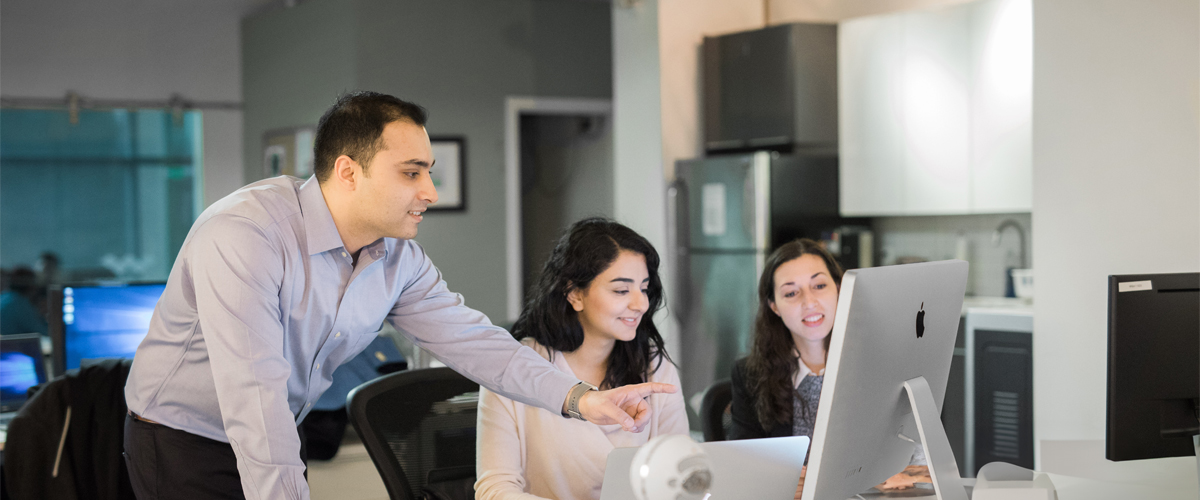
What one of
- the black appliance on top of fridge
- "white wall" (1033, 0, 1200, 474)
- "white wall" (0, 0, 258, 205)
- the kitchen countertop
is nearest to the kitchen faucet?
the kitchen countertop

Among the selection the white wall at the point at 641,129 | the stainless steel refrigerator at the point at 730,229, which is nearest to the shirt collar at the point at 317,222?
the stainless steel refrigerator at the point at 730,229


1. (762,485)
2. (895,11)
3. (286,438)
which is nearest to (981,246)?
(895,11)

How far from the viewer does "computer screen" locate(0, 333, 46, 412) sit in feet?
9.61

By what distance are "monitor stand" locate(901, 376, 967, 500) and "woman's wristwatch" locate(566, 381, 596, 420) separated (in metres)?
0.59

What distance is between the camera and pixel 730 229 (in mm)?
4648

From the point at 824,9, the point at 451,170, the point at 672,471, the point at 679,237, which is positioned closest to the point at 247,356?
the point at 672,471

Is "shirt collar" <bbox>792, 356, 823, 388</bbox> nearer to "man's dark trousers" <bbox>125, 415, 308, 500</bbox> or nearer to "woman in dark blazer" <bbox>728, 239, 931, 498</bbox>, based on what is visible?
"woman in dark blazer" <bbox>728, 239, 931, 498</bbox>

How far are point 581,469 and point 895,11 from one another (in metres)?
3.67

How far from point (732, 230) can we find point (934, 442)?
10.5 feet

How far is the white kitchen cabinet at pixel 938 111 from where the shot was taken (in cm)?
399

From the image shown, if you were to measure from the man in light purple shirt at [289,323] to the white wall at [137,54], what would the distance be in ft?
17.4

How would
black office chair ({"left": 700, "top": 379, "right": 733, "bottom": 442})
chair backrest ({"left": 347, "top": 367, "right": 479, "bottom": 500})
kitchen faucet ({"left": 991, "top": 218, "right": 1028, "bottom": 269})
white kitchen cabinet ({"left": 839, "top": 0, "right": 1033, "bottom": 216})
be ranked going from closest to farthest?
chair backrest ({"left": 347, "top": 367, "right": 479, "bottom": 500}) < black office chair ({"left": 700, "top": 379, "right": 733, "bottom": 442}) < white kitchen cabinet ({"left": 839, "top": 0, "right": 1033, "bottom": 216}) < kitchen faucet ({"left": 991, "top": 218, "right": 1028, "bottom": 269})

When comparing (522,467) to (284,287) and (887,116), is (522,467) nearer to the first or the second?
(284,287)

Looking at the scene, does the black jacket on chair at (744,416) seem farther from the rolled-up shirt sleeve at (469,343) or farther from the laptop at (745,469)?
the laptop at (745,469)
